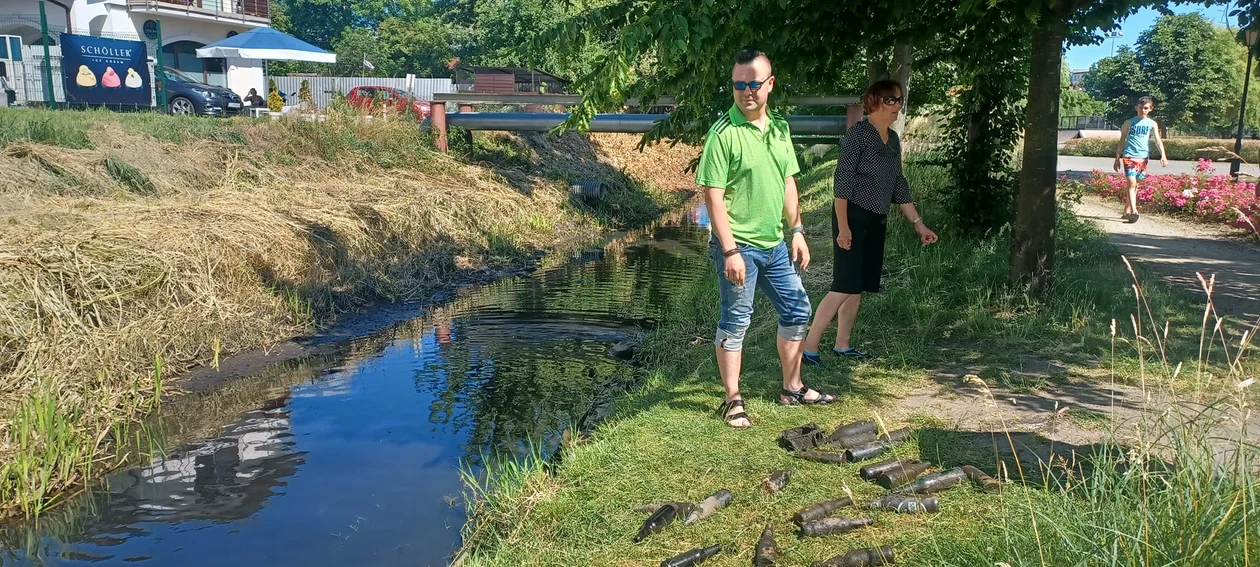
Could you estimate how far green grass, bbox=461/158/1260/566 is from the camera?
9.24ft

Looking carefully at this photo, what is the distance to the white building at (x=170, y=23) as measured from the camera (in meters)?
33.5

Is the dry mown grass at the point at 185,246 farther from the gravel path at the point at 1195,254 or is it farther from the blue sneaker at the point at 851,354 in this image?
the gravel path at the point at 1195,254

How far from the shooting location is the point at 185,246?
8312mm

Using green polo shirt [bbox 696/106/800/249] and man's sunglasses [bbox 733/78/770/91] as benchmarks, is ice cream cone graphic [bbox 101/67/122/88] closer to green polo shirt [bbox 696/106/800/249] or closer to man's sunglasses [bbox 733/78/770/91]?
green polo shirt [bbox 696/106/800/249]

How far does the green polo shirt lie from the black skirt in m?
1.06

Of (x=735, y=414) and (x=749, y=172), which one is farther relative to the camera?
(x=735, y=414)

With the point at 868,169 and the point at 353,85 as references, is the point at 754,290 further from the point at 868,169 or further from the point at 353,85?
the point at 353,85

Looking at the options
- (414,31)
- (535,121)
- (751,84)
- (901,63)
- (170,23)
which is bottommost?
(751,84)

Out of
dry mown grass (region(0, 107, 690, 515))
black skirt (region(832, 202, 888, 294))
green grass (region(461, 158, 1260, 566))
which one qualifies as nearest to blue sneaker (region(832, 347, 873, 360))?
green grass (region(461, 158, 1260, 566))

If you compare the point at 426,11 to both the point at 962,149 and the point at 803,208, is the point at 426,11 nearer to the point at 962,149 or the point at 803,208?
the point at 803,208

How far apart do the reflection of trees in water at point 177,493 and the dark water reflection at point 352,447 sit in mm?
12

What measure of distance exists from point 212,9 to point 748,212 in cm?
4070

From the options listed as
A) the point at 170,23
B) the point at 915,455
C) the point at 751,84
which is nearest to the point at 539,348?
the point at 751,84

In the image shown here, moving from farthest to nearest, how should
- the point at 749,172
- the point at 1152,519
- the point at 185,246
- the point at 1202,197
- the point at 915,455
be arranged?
the point at 1202,197 < the point at 185,246 < the point at 749,172 < the point at 915,455 < the point at 1152,519
